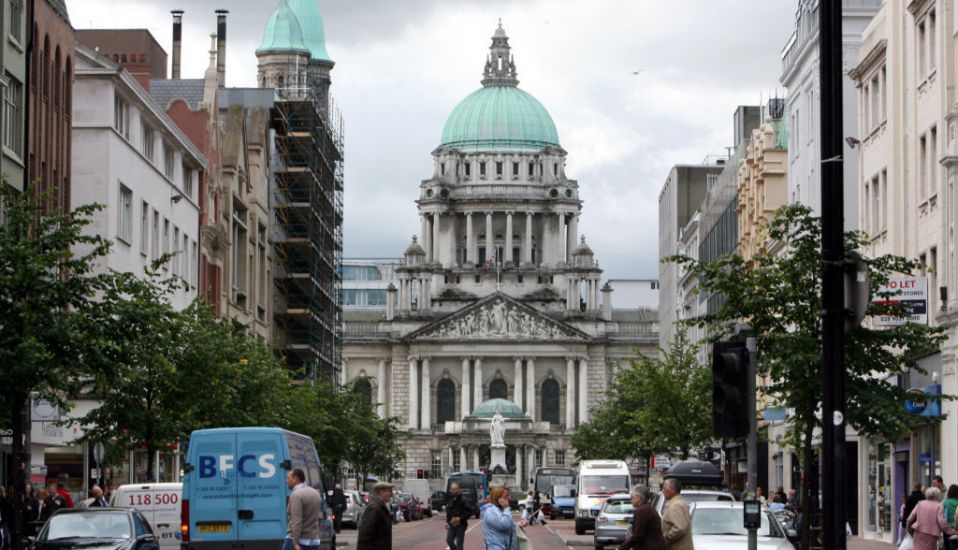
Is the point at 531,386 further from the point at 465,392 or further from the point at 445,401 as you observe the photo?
the point at 445,401

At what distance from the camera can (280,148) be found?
10262 cm

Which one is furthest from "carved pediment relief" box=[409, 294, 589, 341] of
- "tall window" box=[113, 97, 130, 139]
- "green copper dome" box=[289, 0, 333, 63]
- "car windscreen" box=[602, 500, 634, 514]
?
"car windscreen" box=[602, 500, 634, 514]

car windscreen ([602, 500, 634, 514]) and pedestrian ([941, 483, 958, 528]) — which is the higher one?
pedestrian ([941, 483, 958, 528])

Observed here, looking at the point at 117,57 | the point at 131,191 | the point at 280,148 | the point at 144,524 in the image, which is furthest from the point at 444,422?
the point at 144,524

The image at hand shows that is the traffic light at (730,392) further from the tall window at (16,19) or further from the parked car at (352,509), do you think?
the parked car at (352,509)

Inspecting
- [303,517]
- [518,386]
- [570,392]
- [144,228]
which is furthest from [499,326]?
[303,517]

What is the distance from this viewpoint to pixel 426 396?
18338cm

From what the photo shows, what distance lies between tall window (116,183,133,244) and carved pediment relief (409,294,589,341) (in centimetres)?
12231

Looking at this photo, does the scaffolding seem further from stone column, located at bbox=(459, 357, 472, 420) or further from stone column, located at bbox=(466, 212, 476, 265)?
stone column, located at bbox=(466, 212, 476, 265)

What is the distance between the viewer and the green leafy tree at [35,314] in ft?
97.3

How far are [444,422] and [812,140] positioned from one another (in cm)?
12537

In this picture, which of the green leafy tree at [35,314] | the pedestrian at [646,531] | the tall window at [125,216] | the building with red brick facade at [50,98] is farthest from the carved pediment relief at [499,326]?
the pedestrian at [646,531]

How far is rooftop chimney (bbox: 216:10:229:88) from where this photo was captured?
99312 millimetres

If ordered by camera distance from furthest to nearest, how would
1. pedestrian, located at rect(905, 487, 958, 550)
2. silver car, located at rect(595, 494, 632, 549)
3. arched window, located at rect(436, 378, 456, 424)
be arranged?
arched window, located at rect(436, 378, 456, 424) → silver car, located at rect(595, 494, 632, 549) → pedestrian, located at rect(905, 487, 958, 550)
